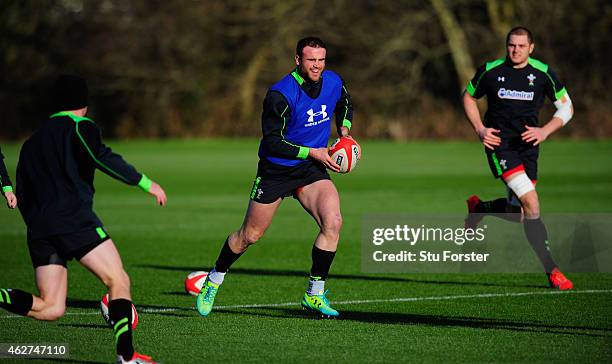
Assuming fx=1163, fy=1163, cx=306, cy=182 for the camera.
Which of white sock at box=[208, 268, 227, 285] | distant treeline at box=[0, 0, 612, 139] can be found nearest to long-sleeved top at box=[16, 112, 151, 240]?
white sock at box=[208, 268, 227, 285]

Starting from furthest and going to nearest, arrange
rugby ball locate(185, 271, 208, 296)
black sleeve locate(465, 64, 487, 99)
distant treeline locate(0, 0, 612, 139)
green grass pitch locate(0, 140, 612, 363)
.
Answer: distant treeline locate(0, 0, 612, 139) → black sleeve locate(465, 64, 487, 99) → rugby ball locate(185, 271, 208, 296) → green grass pitch locate(0, 140, 612, 363)

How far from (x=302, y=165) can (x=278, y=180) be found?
0.23m

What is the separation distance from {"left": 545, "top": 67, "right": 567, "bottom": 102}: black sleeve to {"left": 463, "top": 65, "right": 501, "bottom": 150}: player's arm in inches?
24.6

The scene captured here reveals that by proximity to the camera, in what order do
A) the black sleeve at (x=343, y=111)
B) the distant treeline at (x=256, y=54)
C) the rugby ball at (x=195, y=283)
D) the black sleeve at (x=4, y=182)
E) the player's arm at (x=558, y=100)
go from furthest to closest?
the distant treeline at (x=256, y=54), the player's arm at (x=558, y=100), the rugby ball at (x=195, y=283), the black sleeve at (x=343, y=111), the black sleeve at (x=4, y=182)

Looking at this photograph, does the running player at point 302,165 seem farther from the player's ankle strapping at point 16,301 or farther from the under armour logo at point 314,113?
the player's ankle strapping at point 16,301

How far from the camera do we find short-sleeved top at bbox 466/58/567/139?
1126cm

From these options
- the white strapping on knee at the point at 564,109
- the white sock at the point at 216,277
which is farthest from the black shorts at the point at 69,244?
the white strapping on knee at the point at 564,109

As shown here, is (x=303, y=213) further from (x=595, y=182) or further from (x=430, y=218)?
(x=595, y=182)

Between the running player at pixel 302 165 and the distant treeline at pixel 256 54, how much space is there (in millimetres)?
34921

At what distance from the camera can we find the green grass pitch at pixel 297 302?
7.90m

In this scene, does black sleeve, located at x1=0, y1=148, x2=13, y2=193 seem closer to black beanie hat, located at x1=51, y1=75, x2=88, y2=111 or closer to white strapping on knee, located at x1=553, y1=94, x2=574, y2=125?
black beanie hat, located at x1=51, y1=75, x2=88, y2=111

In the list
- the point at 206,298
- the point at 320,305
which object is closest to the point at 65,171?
the point at 206,298

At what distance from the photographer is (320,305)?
9406 mm

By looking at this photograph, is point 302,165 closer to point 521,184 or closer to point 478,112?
point 478,112
